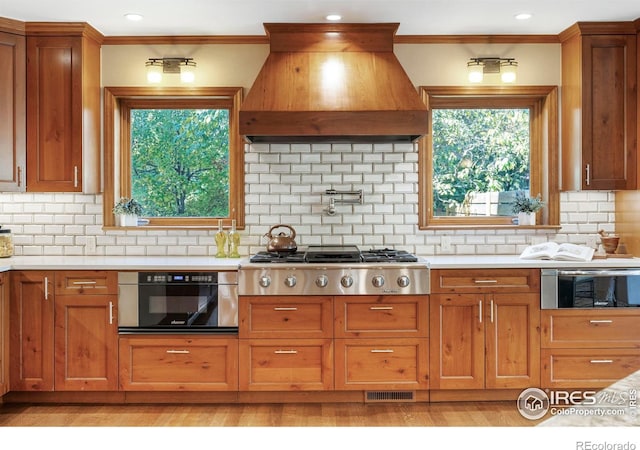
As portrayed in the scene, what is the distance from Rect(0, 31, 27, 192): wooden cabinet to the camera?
3992 mm

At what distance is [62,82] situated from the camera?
4.10 m

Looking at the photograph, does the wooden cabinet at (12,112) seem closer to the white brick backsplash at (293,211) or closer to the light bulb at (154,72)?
the white brick backsplash at (293,211)

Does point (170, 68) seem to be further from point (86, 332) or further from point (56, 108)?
point (86, 332)

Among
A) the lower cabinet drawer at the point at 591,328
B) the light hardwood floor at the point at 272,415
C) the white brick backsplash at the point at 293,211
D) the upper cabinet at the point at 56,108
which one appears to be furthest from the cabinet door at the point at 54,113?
the lower cabinet drawer at the point at 591,328

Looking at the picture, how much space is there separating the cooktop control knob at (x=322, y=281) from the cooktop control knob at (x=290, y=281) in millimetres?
153

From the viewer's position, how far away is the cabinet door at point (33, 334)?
3.77 m

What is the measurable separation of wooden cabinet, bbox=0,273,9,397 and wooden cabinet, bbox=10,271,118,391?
0.12 ft

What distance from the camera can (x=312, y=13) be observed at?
12.8 ft

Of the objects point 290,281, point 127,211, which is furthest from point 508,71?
point 127,211

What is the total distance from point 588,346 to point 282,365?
1.98 metres

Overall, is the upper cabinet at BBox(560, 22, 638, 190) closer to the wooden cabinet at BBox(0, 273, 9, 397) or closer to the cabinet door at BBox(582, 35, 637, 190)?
the cabinet door at BBox(582, 35, 637, 190)
